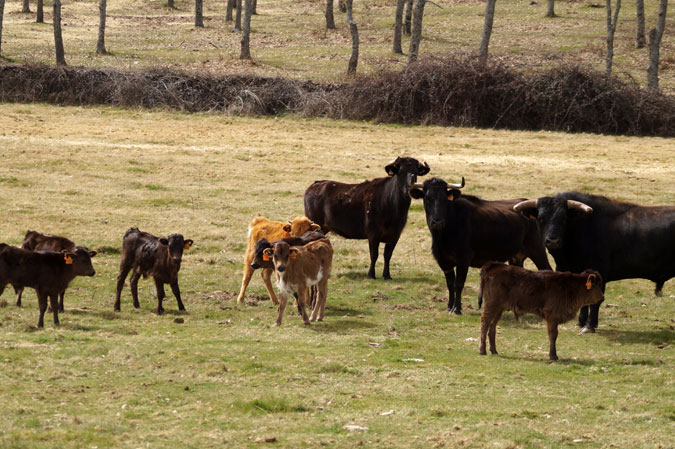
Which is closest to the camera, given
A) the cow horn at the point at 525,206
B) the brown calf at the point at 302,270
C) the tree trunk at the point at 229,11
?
the brown calf at the point at 302,270

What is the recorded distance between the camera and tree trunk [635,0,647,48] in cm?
5794

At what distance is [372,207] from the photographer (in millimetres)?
20750

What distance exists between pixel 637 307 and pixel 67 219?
1416cm

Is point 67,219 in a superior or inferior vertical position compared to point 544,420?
inferior

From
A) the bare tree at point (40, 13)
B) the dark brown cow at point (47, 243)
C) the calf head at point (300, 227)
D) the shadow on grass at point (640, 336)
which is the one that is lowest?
the shadow on grass at point (640, 336)

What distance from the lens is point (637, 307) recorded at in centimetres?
1786

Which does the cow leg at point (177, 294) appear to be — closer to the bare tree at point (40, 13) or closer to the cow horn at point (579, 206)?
the cow horn at point (579, 206)

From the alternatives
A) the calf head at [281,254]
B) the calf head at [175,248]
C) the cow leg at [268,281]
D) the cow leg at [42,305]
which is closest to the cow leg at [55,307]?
the cow leg at [42,305]

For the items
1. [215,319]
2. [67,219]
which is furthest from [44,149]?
[215,319]

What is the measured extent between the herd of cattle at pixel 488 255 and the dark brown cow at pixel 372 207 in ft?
7.14

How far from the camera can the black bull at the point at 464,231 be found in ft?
55.7

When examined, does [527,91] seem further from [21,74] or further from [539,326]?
[539,326]

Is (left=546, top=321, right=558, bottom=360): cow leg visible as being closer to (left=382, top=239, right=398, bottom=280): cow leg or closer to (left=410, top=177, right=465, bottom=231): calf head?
(left=410, top=177, right=465, bottom=231): calf head

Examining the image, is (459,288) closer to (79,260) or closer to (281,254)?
(281,254)
